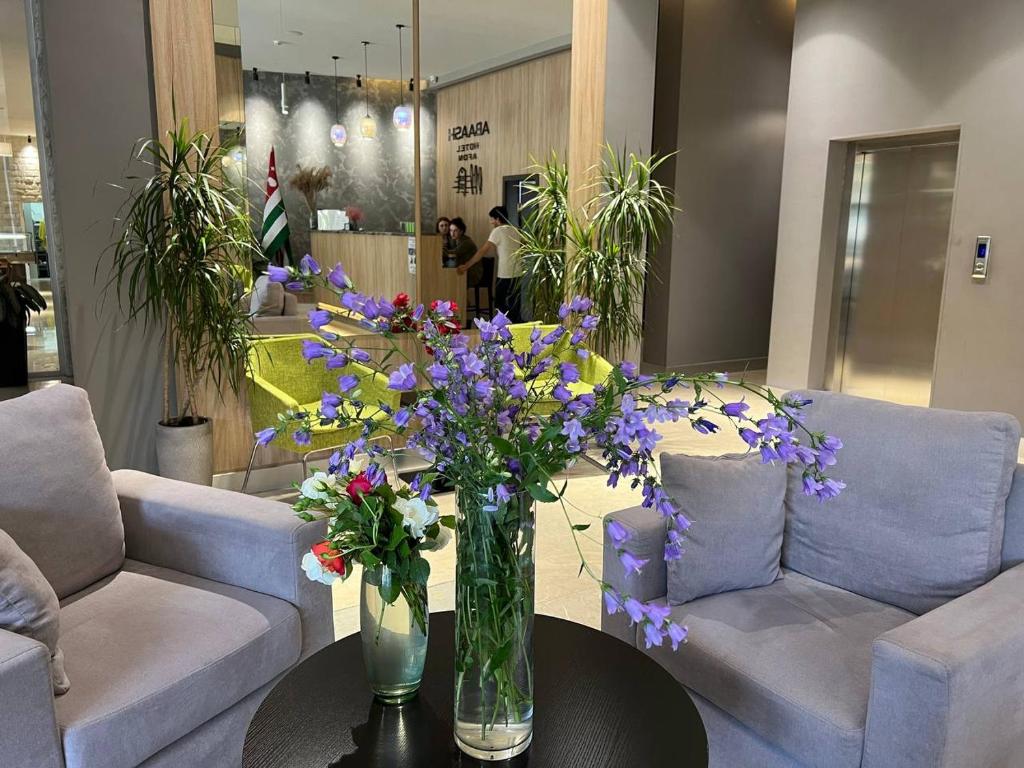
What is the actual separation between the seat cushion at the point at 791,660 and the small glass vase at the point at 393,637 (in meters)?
0.74

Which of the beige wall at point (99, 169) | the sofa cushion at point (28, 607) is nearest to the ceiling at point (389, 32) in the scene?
the beige wall at point (99, 169)

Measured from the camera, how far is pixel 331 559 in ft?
4.52

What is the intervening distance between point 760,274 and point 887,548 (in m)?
6.75

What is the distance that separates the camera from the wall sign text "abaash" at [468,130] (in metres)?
5.63

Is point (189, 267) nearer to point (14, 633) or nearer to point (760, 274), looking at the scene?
point (14, 633)

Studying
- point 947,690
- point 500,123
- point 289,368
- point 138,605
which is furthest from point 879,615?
point 500,123

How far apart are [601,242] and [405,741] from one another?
417 centimetres

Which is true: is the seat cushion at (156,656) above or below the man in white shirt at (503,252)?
below

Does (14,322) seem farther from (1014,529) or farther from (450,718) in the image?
(1014,529)

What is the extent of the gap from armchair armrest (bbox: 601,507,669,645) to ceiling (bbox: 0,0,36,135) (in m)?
3.33

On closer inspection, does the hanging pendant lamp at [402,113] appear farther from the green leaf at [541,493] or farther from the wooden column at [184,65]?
the green leaf at [541,493]

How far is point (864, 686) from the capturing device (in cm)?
172

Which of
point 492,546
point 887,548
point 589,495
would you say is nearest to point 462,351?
point 492,546

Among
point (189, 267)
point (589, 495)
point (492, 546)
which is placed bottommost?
point (589, 495)
